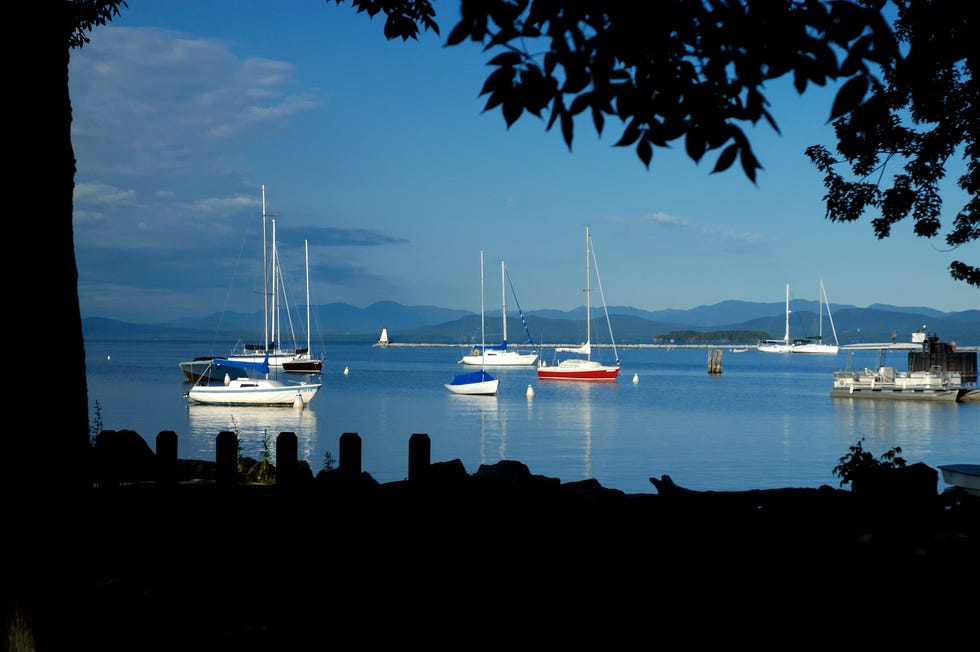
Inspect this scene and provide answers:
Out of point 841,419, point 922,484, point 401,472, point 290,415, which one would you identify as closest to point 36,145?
point 922,484

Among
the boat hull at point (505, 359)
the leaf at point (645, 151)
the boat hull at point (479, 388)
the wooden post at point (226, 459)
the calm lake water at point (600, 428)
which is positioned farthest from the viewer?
the boat hull at point (505, 359)

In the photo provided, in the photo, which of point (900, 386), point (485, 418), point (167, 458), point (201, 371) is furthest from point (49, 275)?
point (201, 371)

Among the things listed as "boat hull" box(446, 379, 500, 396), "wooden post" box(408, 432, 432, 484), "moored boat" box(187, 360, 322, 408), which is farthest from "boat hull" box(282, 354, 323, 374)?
"wooden post" box(408, 432, 432, 484)

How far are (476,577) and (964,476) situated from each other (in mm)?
9385

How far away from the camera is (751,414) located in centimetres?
5884

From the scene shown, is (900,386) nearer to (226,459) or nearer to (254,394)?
(254,394)

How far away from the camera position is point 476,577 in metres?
6.75

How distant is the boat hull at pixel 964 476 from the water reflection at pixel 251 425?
24651mm

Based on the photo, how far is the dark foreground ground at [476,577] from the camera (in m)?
6.03

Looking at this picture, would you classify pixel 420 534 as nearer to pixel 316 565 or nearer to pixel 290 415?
pixel 316 565

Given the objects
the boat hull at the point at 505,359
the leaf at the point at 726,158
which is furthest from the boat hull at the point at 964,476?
the boat hull at the point at 505,359

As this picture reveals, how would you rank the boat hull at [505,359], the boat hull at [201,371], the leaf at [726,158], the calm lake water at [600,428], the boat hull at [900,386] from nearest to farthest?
the leaf at [726,158] → the calm lake water at [600,428] → the boat hull at [900,386] → the boat hull at [201,371] → the boat hull at [505,359]

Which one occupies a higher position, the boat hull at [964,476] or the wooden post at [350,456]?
the wooden post at [350,456]

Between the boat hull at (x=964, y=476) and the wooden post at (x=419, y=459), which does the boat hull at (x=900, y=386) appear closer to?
the boat hull at (x=964, y=476)
